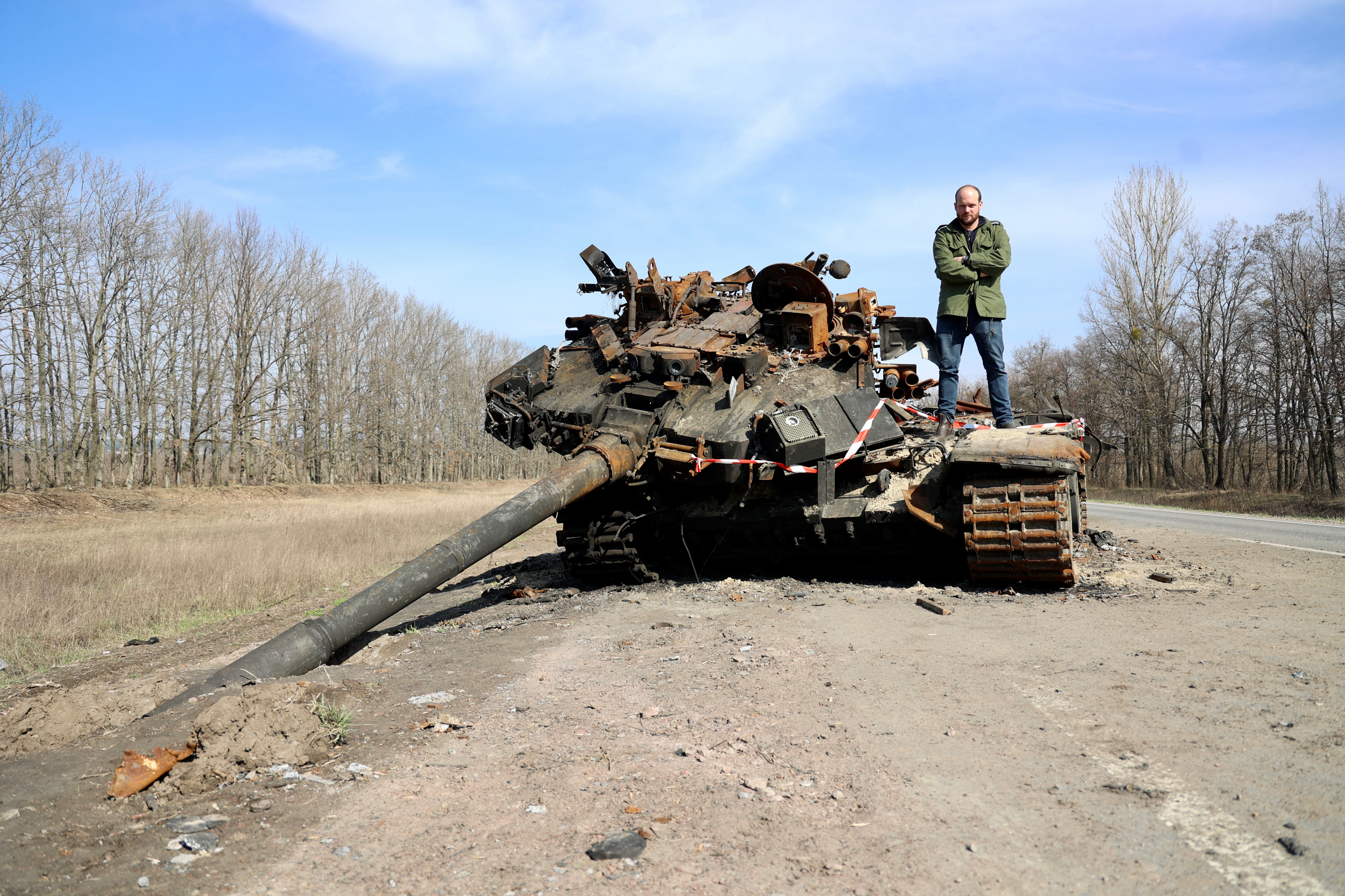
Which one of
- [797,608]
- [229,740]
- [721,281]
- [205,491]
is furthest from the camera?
[205,491]

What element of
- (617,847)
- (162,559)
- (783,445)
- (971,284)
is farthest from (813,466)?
(162,559)

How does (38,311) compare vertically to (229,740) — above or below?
above

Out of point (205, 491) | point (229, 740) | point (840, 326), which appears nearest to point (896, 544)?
point (840, 326)

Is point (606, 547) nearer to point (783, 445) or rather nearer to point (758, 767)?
point (783, 445)

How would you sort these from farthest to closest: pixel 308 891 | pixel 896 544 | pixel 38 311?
pixel 38 311, pixel 896 544, pixel 308 891

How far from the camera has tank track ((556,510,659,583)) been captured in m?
8.47

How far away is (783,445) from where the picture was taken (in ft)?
24.4

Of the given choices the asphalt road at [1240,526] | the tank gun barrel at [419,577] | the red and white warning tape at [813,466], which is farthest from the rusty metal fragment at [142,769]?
the asphalt road at [1240,526]

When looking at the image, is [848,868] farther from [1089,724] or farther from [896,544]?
[896,544]

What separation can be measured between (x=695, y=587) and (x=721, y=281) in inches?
174

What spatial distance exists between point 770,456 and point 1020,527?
2.13 meters

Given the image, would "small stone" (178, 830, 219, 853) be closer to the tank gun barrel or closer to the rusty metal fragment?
the rusty metal fragment

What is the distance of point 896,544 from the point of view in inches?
309

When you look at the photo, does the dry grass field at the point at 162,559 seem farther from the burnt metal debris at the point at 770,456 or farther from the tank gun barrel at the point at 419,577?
the burnt metal debris at the point at 770,456
